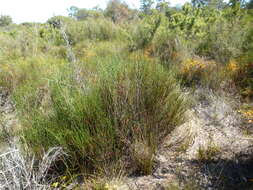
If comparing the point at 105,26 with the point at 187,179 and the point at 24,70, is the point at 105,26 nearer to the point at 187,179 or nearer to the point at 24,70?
the point at 24,70

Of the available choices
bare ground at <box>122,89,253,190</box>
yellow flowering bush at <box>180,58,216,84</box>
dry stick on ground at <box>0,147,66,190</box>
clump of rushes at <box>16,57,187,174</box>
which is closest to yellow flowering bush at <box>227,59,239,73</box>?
yellow flowering bush at <box>180,58,216,84</box>

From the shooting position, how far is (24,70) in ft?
12.5

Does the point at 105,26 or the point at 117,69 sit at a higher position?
the point at 105,26

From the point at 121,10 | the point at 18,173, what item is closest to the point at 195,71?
the point at 121,10

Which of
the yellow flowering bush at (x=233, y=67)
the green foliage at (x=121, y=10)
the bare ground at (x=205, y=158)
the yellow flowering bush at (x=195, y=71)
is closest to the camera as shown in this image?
the bare ground at (x=205, y=158)

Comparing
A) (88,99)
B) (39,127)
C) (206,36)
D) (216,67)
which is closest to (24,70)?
(39,127)

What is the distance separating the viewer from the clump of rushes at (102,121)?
1385mm

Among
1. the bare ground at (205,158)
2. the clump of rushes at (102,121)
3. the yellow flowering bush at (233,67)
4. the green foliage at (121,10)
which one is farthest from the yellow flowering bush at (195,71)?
the clump of rushes at (102,121)

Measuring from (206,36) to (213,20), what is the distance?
75 centimetres

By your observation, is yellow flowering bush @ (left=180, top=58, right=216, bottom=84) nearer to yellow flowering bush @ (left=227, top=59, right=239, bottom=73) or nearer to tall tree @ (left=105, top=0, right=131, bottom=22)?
yellow flowering bush @ (left=227, top=59, right=239, bottom=73)

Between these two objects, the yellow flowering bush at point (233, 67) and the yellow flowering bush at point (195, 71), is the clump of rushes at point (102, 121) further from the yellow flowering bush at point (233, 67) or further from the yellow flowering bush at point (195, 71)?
the yellow flowering bush at point (233, 67)

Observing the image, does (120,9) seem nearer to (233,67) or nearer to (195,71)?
(195,71)

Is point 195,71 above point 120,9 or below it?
below

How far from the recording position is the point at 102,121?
1.40 metres
